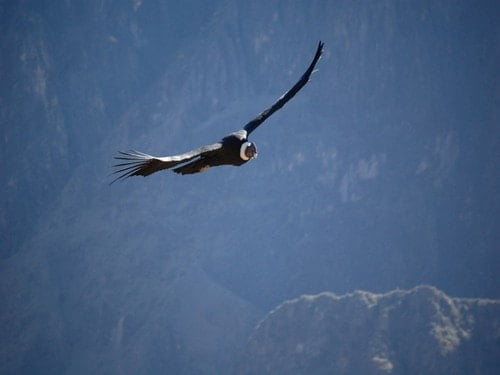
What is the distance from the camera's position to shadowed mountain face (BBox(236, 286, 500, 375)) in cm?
3938

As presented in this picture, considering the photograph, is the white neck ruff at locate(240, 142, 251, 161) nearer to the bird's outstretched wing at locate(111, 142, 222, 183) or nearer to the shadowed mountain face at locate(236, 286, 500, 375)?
the bird's outstretched wing at locate(111, 142, 222, 183)

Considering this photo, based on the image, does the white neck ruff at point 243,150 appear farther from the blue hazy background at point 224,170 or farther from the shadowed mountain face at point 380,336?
the blue hazy background at point 224,170

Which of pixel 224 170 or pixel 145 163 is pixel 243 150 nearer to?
pixel 145 163

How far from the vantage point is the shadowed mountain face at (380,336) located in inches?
1550

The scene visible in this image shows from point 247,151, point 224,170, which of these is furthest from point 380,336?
point 224,170

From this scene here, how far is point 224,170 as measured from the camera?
76.2 metres

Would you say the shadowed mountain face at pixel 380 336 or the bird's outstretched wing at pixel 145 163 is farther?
the shadowed mountain face at pixel 380 336

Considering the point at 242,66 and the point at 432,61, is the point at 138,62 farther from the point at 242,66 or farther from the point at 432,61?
the point at 432,61

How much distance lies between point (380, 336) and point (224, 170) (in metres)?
39.3

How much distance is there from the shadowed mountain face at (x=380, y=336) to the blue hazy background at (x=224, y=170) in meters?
14.8

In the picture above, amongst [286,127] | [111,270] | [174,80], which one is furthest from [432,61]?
[111,270]

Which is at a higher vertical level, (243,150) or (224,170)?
(224,170)

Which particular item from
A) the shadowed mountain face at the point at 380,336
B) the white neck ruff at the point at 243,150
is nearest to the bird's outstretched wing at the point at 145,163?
the white neck ruff at the point at 243,150

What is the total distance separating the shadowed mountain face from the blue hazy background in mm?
14776
